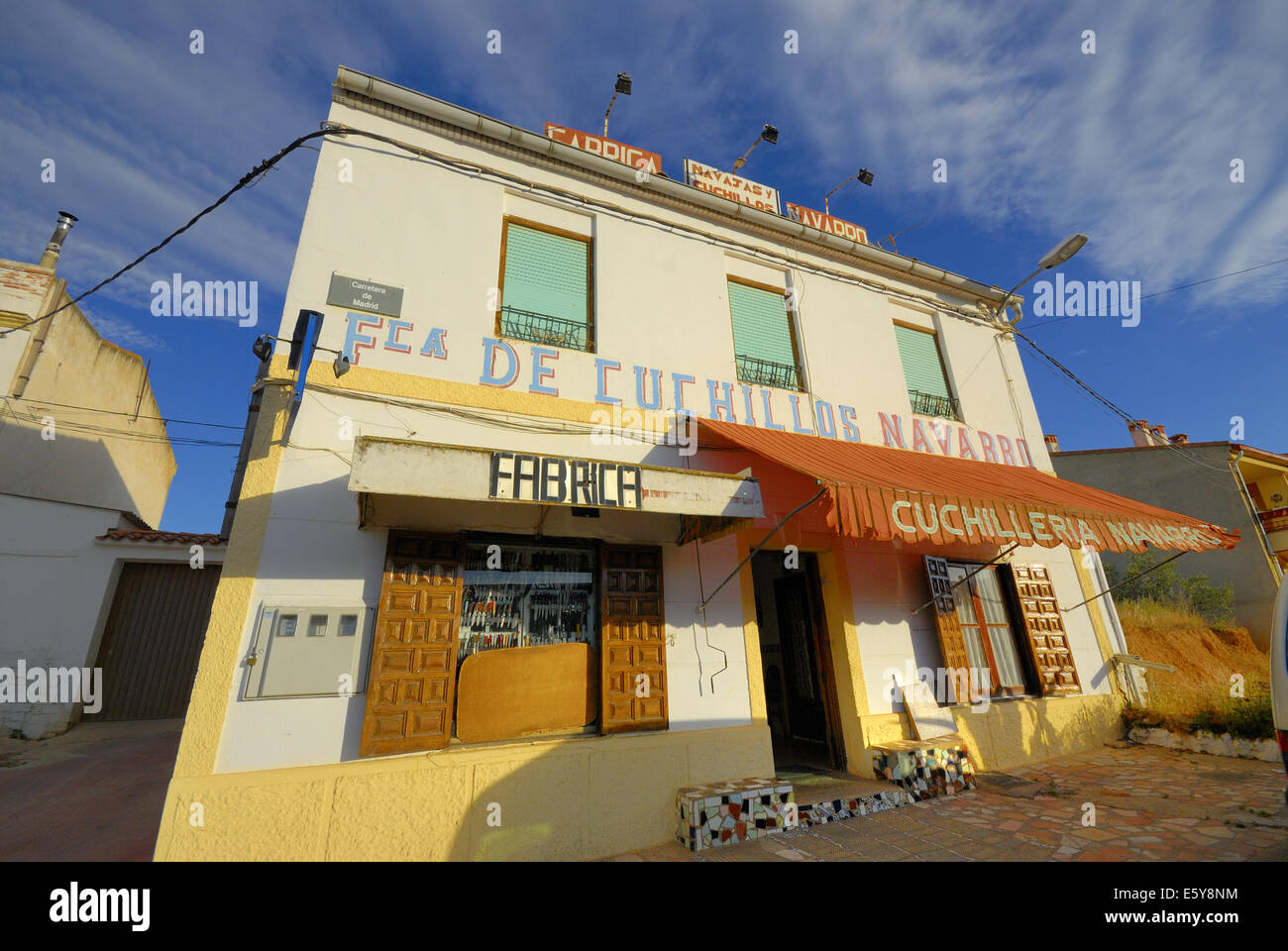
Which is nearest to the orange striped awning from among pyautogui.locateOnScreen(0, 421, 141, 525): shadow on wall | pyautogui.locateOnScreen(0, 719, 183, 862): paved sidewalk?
pyautogui.locateOnScreen(0, 719, 183, 862): paved sidewalk

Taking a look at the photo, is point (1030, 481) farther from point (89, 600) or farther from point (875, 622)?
point (89, 600)

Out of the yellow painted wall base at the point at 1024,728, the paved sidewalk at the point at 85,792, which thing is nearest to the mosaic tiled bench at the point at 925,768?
the yellow painted wall base at the point at 1024,728

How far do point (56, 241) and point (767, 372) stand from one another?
16348mm

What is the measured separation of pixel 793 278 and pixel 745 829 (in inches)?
293

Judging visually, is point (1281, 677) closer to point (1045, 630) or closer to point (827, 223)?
point (1045, 630)

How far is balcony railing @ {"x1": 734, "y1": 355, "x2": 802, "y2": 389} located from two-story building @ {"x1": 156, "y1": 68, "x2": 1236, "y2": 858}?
41 mm

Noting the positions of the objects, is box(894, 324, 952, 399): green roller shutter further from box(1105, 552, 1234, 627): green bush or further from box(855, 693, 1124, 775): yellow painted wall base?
box(1105, 552, 1234, 627): green bush

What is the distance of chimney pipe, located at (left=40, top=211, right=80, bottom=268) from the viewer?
36.9ft

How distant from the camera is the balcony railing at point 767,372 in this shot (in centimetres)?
719

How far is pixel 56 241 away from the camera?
11586 mm

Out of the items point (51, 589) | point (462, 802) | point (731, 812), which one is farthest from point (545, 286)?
point (51, 589)
